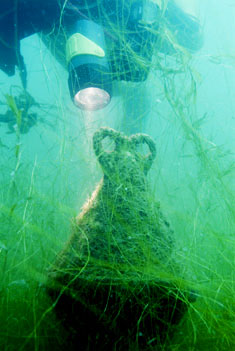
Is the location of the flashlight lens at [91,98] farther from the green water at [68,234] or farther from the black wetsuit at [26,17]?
the black wetsuit at [26,17]

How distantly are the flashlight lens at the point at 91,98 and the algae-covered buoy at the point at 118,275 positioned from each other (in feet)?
4.81

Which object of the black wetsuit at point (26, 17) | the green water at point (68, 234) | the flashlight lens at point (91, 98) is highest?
the black wetsuit at point (26, 17)

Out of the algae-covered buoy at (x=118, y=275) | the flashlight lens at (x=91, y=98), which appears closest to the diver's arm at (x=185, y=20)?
the flashlight lens at (x=91, y=98)

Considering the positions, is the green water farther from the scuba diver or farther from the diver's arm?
the diver's arm

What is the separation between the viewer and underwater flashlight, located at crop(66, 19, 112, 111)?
2.35m

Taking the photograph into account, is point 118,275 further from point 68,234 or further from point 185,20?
point 185,20

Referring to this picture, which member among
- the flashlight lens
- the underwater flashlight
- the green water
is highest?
the underwater flashlight

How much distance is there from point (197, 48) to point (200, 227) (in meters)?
3.03

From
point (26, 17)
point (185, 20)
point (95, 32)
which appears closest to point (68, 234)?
Answer: point (95, 32)

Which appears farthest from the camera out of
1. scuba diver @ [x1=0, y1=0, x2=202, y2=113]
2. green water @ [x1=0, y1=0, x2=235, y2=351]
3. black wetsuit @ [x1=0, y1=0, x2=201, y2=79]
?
black wetsuit @ [x1=0, y1=0, x2=201, y2=79]

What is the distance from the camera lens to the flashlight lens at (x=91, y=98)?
104 inches

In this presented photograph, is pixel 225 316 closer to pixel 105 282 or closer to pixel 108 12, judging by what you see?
pixel 105 282

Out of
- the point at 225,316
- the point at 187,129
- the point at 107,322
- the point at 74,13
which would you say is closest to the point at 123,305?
the point at 107,322

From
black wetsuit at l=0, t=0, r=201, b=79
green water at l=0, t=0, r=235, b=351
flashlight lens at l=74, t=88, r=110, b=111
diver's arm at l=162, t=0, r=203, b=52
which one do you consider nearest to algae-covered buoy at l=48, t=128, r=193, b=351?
green water at l=0, t=0, r=235, b=351
